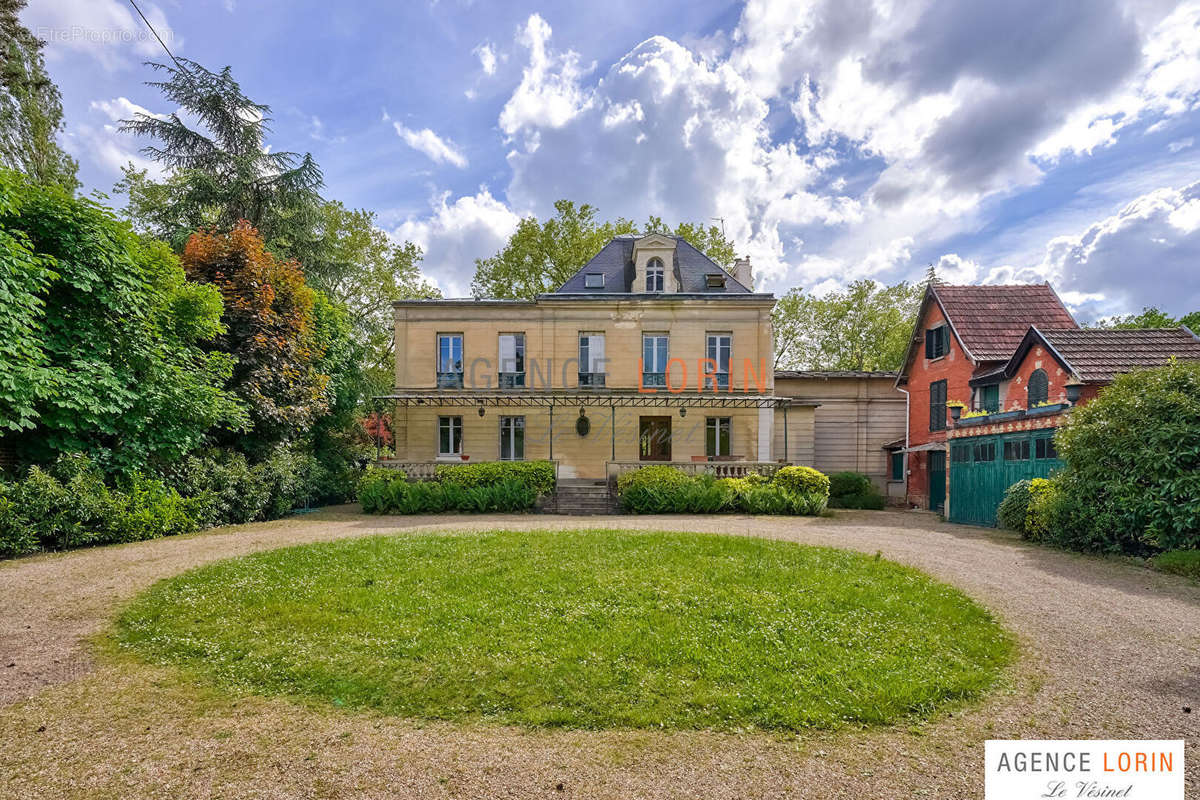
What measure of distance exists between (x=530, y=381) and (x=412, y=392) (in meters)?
4.43

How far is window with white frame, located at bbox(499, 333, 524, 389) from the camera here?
794 inches

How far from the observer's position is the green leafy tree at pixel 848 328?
3114 centimetres

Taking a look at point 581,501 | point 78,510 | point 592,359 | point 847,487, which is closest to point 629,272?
point 592,359

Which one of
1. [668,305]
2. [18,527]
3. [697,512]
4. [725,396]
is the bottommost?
[697,512]

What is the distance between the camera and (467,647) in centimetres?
445

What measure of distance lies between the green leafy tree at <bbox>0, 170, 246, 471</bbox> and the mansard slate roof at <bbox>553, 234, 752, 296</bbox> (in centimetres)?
1248

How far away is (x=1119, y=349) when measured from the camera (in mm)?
11812

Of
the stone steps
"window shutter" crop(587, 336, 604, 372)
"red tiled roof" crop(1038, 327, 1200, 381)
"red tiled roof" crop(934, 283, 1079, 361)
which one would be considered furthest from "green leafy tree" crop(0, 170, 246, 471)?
"red tiled roof" crop(934, 283, 1079, 361)

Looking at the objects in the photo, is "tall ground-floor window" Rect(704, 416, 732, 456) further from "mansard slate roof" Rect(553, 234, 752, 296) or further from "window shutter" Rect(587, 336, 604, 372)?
"mansard slate roof" Rect(553, 234, 752, 296)

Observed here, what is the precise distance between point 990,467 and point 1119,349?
3.66 metres

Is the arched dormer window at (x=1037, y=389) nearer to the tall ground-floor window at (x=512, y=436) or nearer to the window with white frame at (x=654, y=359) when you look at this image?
the window with white frame at (x=654, y=359)

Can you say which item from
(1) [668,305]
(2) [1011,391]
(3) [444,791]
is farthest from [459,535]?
(2) [1011,391]

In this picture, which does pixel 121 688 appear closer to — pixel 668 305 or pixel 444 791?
pixel 444 791

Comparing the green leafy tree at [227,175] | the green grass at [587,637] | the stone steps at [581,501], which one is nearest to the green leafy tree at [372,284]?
the green leafy tree at [227,175]
